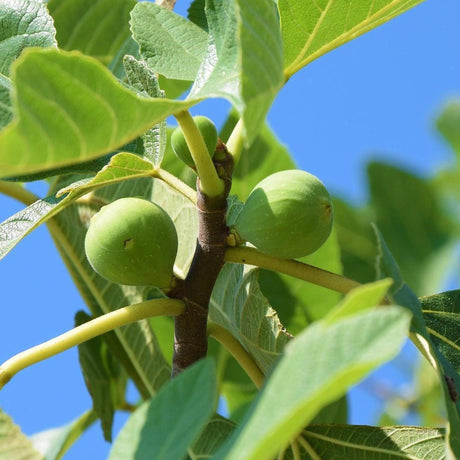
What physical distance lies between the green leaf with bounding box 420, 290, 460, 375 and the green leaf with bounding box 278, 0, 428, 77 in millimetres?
384

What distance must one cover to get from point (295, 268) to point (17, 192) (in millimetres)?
654

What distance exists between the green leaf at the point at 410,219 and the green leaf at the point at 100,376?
91 centimetres

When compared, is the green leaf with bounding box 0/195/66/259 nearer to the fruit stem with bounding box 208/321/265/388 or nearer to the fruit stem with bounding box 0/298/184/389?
the fruit stem with bounding box 0/298/184/389

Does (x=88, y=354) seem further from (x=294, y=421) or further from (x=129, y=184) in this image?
(x=294, y=421)

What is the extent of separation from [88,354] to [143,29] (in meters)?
0.74

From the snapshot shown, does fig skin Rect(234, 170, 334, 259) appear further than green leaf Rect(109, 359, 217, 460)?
Yes

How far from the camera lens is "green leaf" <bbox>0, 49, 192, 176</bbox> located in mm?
616

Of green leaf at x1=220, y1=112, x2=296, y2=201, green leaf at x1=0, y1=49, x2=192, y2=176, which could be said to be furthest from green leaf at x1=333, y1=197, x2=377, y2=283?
green leaf at x1=0, y1=49, x2=192, y2=176

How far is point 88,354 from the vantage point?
1522 millimetres

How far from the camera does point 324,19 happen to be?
93 centimetres

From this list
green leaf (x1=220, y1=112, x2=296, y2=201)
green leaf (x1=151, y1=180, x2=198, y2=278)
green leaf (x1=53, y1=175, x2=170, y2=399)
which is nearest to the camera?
green leaf (x1=151, y1=180, x2=198, y2=278)

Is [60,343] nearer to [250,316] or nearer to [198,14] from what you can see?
[250,316]

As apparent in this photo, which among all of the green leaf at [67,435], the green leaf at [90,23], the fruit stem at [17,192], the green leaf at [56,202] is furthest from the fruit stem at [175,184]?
the green leaf at [67,435]

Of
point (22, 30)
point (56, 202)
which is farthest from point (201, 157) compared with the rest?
point (22, 30)
